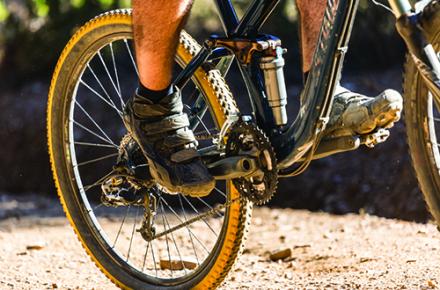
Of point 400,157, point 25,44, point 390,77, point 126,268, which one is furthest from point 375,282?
point 25,44

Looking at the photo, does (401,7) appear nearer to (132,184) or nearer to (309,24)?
(309,24)

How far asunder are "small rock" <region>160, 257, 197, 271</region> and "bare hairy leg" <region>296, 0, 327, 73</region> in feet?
3.80

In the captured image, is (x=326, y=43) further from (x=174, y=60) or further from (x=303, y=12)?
(x=174, y=60)

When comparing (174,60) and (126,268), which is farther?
(126,268)

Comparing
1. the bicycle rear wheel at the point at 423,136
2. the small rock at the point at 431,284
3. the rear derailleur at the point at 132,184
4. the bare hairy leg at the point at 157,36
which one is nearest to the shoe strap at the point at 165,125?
the bare hairy leg at the point at 157,36

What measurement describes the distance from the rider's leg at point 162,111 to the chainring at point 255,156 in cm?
13

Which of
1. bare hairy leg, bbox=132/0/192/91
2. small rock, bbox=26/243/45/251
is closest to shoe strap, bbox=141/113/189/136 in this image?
bare hairy leg, bbox=132/0/192/91

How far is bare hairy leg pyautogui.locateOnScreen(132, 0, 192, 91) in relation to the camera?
3486 millimetres

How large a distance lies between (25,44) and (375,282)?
20.7ft

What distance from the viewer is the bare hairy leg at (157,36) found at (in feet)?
11.4

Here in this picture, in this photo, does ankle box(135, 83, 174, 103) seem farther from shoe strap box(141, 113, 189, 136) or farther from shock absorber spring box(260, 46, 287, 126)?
shock absorber spring box(260, 46, 287, 126)

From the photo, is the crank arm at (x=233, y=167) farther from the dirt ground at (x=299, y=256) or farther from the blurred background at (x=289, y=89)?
the blurred background at (x=289, y=89)

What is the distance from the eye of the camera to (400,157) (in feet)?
25.1

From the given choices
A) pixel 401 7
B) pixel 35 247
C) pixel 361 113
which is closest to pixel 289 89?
pixel 35 247
